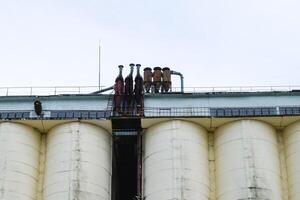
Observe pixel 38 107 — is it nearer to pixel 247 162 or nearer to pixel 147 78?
pixel 147 78

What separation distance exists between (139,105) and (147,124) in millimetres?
1793

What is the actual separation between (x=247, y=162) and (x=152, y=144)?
6.51m

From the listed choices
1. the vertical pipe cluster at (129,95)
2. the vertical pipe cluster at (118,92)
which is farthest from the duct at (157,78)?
the vertical pipe cluster at (118,92)

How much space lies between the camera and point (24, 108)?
55.9 meters

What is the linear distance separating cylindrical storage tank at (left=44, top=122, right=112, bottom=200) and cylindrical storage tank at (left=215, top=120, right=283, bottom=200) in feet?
24.7

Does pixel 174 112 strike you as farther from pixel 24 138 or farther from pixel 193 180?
pixel 24 138

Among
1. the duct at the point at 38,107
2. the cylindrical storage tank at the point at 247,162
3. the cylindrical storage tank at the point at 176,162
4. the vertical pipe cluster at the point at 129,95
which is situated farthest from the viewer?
the vertical pipe cluster at the point at 129,95

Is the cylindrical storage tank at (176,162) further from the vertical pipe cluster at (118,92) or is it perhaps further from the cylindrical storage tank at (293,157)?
the cylindrical storage tank at (293,157)

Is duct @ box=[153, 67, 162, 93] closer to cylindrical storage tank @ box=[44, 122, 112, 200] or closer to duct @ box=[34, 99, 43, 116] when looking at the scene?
cylindrical storage tank @ box=[44, 122, 112, 200]

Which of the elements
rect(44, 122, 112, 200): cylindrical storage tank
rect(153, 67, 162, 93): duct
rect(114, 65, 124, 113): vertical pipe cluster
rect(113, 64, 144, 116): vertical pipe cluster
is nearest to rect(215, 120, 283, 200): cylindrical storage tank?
rect(113, 64, 144, 116): vertical pipe cluster

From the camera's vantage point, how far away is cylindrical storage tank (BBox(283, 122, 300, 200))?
2029 inches

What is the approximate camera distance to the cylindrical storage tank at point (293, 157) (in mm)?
51531

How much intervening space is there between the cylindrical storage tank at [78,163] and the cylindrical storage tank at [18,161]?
88 centimetres

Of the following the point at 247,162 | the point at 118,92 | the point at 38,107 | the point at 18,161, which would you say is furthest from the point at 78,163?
Answer: the point at 247,162
